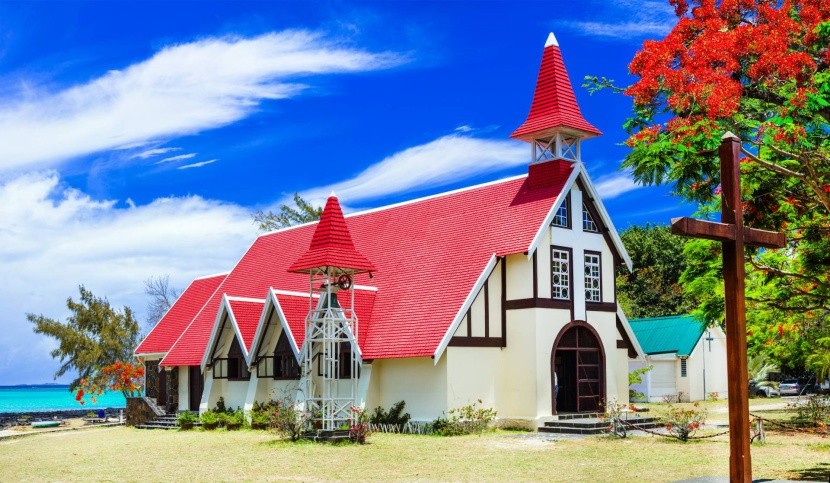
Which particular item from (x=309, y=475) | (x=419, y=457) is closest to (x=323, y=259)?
(x=419, y=457)

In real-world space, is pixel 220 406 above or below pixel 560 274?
below

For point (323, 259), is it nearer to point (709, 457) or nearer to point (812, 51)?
point (709, 457)

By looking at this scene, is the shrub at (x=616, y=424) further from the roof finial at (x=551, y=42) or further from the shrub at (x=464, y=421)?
the roof finial at (x=551, y=42)

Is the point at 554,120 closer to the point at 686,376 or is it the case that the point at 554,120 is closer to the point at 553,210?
the point at 553,210

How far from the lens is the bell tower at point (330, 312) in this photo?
26375 mm

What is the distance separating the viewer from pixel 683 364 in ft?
154

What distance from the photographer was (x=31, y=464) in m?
20.6

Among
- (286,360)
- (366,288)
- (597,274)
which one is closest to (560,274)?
(597,274)

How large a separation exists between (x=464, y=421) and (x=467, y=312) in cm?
323

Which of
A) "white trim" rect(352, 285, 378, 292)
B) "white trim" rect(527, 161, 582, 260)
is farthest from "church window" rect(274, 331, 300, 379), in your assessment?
"white trim" rect(527, 161, 582, 260)

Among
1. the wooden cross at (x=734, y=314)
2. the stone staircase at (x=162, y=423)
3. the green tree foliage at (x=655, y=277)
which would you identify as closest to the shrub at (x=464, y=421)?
the stone staircase at (x=162, y=423)

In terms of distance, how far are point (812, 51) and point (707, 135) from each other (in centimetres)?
334

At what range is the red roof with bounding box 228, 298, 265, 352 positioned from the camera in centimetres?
3212

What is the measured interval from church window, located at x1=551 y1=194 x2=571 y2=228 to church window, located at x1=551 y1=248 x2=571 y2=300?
87cm
